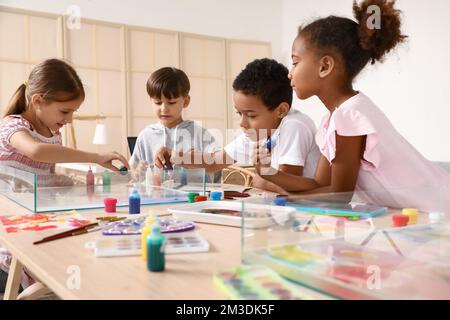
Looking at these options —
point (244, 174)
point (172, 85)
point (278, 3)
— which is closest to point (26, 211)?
point (172, 85)

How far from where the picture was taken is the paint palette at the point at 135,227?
2.62ft

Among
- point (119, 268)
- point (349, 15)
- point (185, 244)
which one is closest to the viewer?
point (119, 268)

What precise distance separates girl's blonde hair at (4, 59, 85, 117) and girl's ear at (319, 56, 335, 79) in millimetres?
842

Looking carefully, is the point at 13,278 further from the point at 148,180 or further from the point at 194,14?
the point at 194,14

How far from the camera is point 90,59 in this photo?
14.2 ft

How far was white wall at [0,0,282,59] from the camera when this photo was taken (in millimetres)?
4230

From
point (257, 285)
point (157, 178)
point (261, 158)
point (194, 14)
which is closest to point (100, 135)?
point (194, 14)

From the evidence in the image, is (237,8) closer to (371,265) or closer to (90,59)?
(90,59)

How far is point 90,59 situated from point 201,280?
13.4 feet

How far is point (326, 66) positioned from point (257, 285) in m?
0.94

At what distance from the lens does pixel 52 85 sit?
1595mm

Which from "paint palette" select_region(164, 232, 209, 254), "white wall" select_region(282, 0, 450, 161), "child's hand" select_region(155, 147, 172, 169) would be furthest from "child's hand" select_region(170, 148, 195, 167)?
"white wall" select_region(282, 0, 450, 161)

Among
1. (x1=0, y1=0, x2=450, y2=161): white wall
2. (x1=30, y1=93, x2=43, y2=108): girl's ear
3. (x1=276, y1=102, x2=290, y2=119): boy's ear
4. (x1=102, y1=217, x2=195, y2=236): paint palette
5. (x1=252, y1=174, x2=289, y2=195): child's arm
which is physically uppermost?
(x1=0, y1=0, x2=450, y2=161): white wall

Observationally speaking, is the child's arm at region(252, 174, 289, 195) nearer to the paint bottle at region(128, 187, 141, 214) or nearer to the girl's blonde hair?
the paint bottle at region(128, 187, 141, 214)
